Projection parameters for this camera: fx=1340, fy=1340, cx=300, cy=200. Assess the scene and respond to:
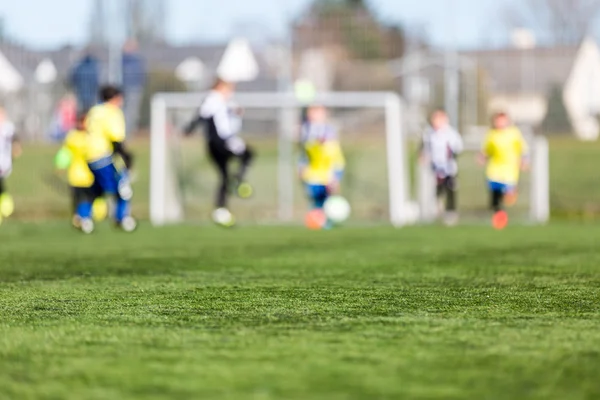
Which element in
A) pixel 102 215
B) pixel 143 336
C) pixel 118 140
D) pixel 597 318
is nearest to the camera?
pixel 143 336

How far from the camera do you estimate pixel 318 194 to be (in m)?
18.1

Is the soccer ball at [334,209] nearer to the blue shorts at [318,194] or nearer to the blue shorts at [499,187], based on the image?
the blue shorts at [318,194]

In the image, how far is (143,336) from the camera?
4.56 meters

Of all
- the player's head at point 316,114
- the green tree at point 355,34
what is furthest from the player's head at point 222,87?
the green tree at point 355,34

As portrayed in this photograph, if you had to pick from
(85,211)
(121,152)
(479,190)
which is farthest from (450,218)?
(121,152)

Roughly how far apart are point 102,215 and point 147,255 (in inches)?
383

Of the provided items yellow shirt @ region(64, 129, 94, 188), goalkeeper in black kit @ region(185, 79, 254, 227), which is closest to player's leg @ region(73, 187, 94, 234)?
goalkeeper in black kit @ region(185, 79, 254, 227)

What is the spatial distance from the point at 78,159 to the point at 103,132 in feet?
11.7

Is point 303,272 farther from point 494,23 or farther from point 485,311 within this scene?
point 494,23

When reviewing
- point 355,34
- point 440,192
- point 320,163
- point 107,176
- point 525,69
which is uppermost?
point 355,34

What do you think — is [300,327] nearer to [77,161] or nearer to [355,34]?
[77,161]

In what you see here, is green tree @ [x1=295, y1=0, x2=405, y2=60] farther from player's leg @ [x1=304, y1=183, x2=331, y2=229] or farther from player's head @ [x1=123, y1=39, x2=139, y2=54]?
player's leg @ [x1=304, y1=183, x2=331, y2=229]

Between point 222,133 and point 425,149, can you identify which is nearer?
point 222,133

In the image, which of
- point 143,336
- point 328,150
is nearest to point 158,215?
point 328,150
